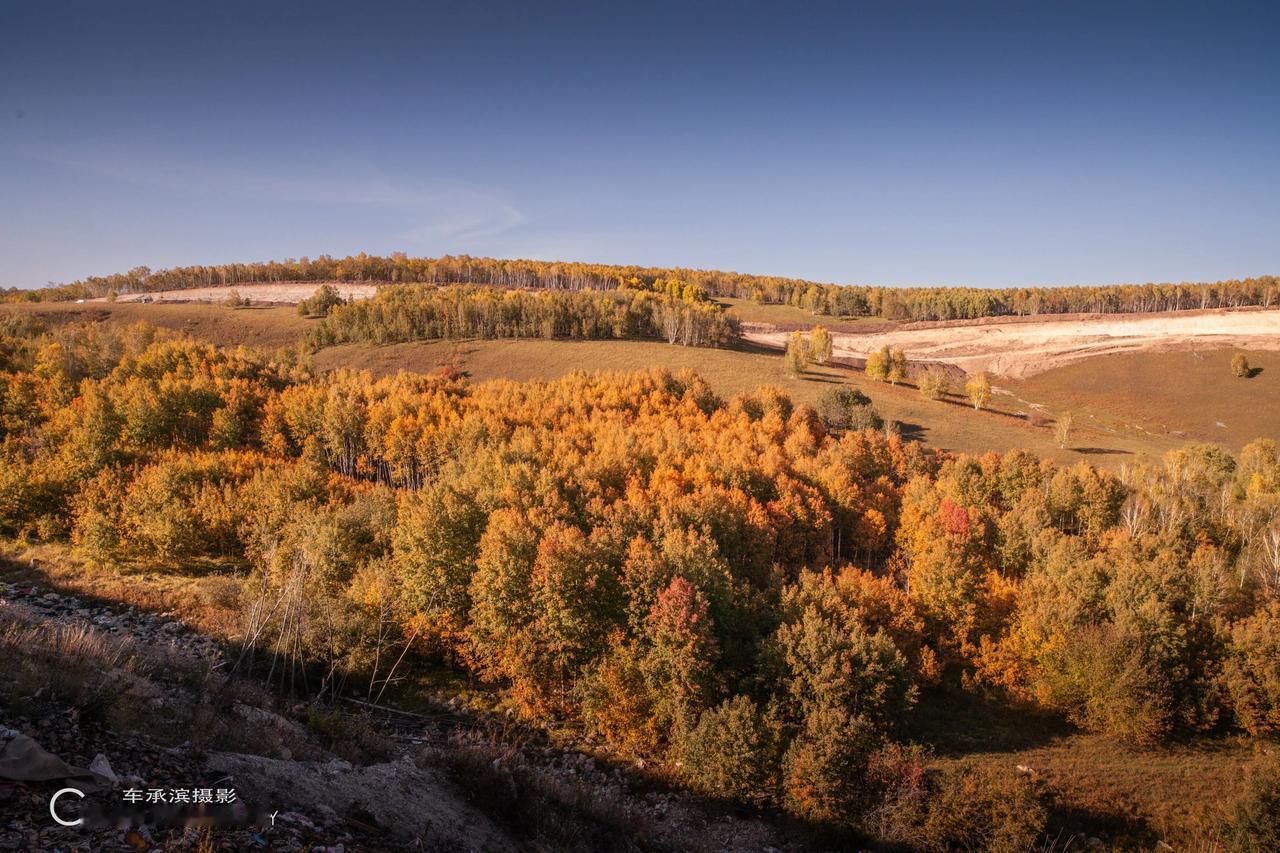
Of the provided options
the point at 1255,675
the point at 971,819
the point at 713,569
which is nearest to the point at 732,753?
the point at 971,819

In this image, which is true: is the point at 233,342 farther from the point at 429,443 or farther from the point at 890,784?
the point at 890,784

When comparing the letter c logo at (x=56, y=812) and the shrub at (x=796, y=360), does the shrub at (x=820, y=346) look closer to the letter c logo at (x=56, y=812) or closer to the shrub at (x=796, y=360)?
the shrub at (x=796, y=360)

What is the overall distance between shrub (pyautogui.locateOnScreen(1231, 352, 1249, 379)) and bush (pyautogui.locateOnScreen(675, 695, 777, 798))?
157576 millimetres

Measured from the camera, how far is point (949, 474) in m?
Result: 76.1

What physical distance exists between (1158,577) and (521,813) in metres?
50.9

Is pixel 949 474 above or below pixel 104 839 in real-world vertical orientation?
below

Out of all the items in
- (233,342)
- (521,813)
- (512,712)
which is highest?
(233,342)

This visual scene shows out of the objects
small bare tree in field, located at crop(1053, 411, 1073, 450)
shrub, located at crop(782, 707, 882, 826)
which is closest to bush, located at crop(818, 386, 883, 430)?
small bare tree in field, located at crop(1053, 411, 1073, 450)

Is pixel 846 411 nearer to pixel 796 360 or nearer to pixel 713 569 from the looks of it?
pixel 796 360

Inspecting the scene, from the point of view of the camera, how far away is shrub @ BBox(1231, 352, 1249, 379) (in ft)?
433

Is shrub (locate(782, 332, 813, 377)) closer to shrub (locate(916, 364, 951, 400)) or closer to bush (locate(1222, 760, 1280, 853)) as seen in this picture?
shrub (locate(916, 364, 951, 400))

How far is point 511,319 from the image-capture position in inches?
5817

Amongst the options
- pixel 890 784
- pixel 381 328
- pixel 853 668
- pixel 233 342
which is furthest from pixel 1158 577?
pixel 233 342

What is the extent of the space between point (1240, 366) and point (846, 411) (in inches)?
3874
